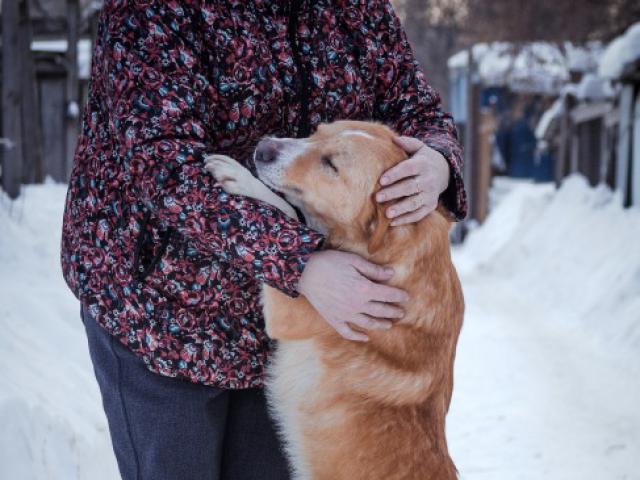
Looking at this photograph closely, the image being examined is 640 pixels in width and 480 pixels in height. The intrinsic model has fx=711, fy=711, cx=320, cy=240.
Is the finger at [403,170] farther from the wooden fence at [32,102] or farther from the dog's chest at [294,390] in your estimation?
the wooden fence at [32,102]

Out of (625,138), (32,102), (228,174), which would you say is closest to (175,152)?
(228,174)

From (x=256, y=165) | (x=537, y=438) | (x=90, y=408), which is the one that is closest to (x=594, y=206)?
(x=537, y=438)

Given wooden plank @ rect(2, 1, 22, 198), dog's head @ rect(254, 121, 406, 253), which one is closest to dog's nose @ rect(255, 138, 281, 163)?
dog's head @ rect(254, 121, 406, 253)

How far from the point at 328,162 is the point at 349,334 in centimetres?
58

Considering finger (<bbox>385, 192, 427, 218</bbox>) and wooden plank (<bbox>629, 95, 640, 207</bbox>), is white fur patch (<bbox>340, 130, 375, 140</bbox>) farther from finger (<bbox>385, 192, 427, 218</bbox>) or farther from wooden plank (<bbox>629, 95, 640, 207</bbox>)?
wooden plank (<bbox>629, 95, 640, 207</bbox>)

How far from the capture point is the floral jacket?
156cm

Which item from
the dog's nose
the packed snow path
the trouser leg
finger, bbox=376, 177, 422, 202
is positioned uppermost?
the dog's nose

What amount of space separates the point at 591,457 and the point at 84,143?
326cm

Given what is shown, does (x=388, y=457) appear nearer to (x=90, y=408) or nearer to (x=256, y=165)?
(x=256, y=165)

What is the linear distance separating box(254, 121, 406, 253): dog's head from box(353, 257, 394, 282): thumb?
131 mm

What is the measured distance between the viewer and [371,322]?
5.75ft

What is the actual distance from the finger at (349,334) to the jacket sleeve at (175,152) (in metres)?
0.21

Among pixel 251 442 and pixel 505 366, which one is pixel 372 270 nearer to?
pixel 251 442

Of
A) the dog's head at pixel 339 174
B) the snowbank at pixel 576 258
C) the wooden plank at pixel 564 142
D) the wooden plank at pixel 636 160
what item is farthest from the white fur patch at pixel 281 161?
the wooden plank at pixel 564 142
